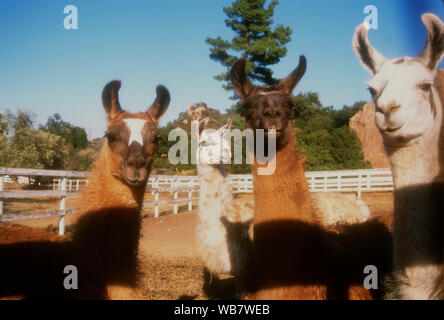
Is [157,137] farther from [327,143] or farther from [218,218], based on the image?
[327,143]

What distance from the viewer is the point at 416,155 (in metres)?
1.87

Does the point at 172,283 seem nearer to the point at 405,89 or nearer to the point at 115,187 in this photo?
the point at 115,187

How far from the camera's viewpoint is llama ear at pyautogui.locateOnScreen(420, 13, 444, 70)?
5.63 feet

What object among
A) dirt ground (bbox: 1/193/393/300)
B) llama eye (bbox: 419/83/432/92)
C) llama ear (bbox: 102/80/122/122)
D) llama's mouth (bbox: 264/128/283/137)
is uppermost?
llama ear (bbox: 102/80/122/122)

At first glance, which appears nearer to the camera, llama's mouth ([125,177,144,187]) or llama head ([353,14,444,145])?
llama head ([353,14,444,145])

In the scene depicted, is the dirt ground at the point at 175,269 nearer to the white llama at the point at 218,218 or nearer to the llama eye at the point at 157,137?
the white llama at the point at 218,218

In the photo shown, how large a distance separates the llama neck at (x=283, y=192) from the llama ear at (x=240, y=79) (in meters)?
0.69

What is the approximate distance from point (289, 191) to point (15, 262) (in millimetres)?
2176

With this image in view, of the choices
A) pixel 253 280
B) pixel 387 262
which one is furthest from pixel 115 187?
pixel 387 262

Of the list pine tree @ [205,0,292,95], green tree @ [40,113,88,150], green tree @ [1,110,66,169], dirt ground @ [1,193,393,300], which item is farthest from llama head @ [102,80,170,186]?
green tree @ [40,113,88,150]

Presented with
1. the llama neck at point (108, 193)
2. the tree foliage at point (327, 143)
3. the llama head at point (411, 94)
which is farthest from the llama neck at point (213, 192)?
the tree foliage at point (327, 143)

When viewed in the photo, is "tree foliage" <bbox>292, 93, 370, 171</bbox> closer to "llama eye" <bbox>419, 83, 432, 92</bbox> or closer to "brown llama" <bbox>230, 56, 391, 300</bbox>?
"brown llama" <bbox>230, 56, 391, 300</bbox>

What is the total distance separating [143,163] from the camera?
2.60 metres
